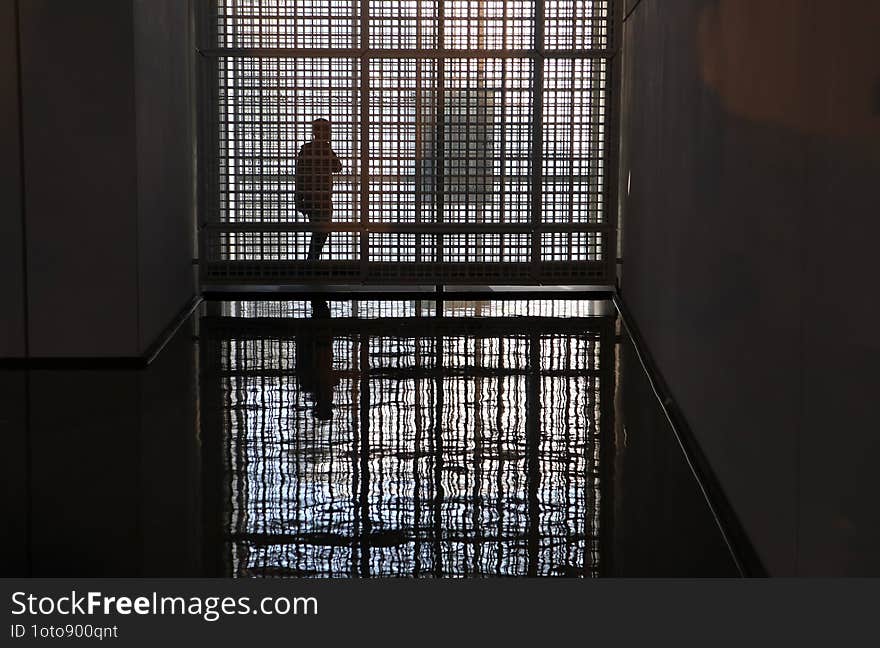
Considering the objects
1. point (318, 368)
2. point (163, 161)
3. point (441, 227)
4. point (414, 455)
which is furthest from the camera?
point (441, 227)

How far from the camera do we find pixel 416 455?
20.7 feet

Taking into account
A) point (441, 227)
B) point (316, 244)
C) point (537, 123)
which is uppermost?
point (537, 123)

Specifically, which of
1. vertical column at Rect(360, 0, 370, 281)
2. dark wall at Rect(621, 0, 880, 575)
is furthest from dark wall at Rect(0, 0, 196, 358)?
vertical column at Rect(360, 0, 370, 281)

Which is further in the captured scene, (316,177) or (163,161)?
(316,177)

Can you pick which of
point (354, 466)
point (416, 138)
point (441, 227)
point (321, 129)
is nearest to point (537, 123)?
point (416, 138)

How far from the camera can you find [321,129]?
510 inches

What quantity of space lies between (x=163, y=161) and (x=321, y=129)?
3.05m

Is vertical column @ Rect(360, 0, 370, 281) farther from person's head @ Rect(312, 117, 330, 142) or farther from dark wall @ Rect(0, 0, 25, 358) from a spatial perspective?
dark wall @ Rect(0, 0, 25, 358)

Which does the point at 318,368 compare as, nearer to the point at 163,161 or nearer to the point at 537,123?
the point at 163,161

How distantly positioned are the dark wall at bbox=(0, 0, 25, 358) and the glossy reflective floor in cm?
41

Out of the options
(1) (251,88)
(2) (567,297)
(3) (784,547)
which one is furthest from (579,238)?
(3) (784,547)

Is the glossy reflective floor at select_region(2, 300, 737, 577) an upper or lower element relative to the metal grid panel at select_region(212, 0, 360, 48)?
lower

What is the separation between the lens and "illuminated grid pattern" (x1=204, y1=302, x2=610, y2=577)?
484 cm

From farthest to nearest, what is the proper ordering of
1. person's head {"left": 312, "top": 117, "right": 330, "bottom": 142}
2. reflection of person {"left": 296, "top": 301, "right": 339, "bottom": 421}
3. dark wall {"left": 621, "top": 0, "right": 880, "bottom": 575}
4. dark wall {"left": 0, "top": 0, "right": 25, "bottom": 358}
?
1. person's head {"left": 312, "top": 117, "right": 330, "bottom": 142}
2. dark wall {"left": 0, "top": 0, "right": 25, "bottom": 358}
3. reflection of person {"left": 296, "top": 301, "right": 339, "bottom": 421}
4. dark wall {"left": 621, "top": 0, "right": 880, "bottom": 575}
